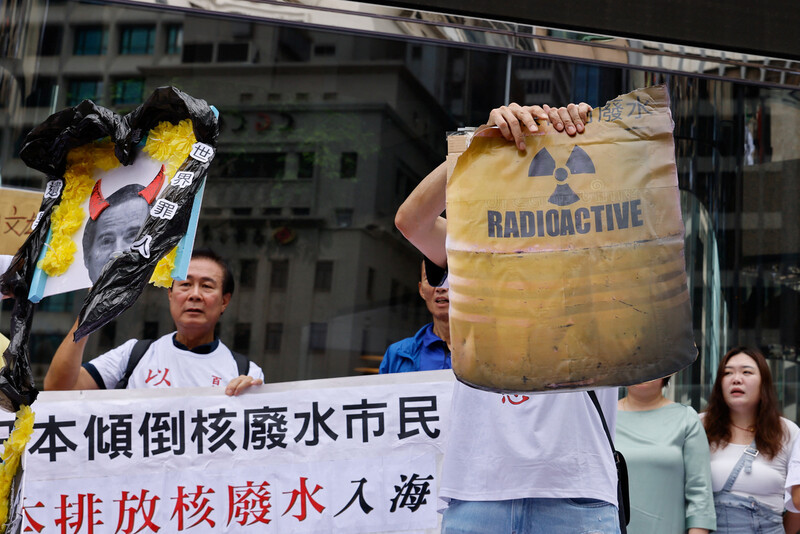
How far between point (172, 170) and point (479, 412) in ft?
3.42

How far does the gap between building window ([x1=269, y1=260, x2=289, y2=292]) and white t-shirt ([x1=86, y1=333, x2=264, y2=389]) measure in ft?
5.57

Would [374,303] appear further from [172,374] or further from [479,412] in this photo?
[479,412]

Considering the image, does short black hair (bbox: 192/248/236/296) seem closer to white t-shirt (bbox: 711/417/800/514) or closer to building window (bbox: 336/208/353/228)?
building window (bbox: 336/208/353/228)

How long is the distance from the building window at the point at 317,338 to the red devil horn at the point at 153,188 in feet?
10.2

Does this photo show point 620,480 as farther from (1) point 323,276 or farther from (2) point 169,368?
(1) point 323,276

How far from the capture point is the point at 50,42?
554 cm

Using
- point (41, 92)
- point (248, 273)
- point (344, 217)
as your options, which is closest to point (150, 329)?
point (248, 273)

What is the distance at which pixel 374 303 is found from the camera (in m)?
5.52

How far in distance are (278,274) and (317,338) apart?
46cm

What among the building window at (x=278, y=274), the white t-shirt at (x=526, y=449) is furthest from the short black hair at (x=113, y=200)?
the building window at (x=278, y=274)

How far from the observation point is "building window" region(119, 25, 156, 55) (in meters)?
5.66

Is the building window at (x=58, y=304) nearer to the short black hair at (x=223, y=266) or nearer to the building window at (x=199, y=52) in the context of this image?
the building window at (x=199, y=52)

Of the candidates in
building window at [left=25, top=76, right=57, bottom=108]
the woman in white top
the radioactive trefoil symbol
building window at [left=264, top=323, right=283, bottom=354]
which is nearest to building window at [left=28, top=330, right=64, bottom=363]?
building window at [left=264, top=323, right=283, bottom=354]

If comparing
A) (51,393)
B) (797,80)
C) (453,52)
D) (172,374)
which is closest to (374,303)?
(453,52)
